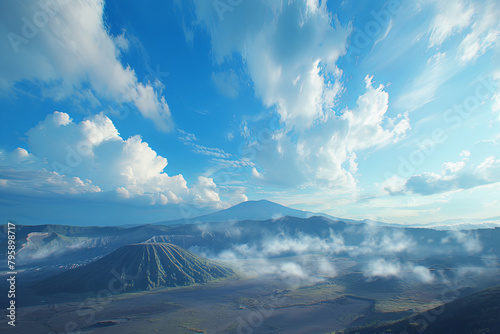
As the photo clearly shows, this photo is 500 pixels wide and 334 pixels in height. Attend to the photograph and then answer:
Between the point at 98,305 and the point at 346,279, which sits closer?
the point at 98,305

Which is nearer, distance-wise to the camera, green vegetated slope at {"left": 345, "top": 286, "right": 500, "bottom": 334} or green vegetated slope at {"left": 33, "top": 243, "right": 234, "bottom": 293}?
green vegetated slope at {"left": 345, "top": 286, "right": 500, "bottom": 334}

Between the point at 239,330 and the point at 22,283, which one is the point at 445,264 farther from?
the point at 22,283

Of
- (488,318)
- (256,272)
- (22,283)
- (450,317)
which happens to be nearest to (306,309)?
(450,317)

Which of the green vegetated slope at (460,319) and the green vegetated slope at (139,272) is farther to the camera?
the green vegetated slope at (139,272)
